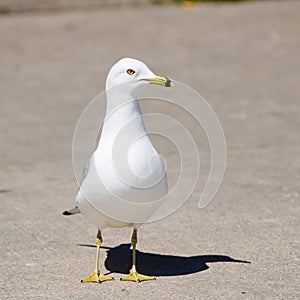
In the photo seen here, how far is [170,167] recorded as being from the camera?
862 cm

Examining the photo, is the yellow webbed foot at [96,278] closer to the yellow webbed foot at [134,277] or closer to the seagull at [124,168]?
the seagull at [124,168]

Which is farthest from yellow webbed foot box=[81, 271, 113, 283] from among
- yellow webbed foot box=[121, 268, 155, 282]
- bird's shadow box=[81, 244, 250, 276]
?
bird's shadow box=[81, 244, 250, 276]

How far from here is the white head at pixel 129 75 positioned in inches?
209

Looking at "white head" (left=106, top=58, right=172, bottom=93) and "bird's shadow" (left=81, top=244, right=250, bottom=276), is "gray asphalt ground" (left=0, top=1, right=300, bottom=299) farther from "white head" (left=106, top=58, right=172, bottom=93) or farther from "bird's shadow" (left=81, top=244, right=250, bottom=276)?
"white head" (left=106, top=58, right=172, bottom=93)

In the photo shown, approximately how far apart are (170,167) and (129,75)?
3.38 m

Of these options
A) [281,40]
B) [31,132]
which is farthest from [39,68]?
[281,40]

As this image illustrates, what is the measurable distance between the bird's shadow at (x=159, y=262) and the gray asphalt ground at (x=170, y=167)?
0.04ft

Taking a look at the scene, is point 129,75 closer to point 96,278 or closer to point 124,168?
point 124,168

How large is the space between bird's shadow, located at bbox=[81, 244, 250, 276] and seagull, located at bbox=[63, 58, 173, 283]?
289 mm

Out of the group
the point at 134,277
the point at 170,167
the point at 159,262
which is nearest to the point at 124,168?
the point at 134,277

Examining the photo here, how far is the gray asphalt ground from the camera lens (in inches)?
220

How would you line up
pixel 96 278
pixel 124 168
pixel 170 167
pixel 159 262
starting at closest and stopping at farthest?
pixel 124 168 → pixel 96 278 → pixel 159 262 → pixel 170 167

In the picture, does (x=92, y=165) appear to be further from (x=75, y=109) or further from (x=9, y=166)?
(x=75, y=109)

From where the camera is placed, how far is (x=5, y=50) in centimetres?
1356
